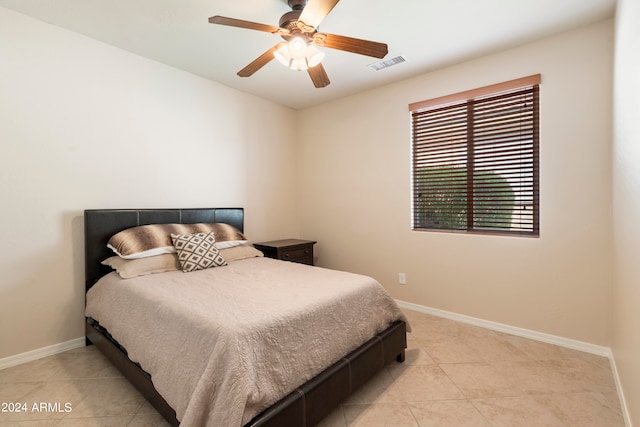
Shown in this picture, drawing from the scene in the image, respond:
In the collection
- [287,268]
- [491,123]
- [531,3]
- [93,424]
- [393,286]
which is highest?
[531,3]

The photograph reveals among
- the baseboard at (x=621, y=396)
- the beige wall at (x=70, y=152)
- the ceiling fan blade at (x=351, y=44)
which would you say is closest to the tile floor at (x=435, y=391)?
the baseboard at (x=621, y=396)

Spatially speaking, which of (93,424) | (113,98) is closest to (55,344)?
(93,424)

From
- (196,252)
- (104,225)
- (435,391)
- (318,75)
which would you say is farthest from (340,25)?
(435,391)

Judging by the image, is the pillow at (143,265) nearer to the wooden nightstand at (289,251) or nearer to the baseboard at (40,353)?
the baseboard at (40,353)

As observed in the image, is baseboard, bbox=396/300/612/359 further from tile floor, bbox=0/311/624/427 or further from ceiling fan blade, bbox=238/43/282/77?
ceiling fan blade, bbox=238/43/282/77

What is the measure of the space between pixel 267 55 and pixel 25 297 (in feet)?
8.38

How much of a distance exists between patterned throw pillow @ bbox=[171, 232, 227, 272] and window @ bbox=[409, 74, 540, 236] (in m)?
2.14

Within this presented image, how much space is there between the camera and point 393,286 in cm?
345

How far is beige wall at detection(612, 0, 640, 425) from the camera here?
4.57 ft

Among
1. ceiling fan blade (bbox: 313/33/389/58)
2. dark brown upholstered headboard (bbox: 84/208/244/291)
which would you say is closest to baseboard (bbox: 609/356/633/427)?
ceiling fan blade (bbox: 313/33/389/58)

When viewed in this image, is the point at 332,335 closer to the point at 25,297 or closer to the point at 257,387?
the point at 257,387

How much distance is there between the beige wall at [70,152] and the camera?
2.17m

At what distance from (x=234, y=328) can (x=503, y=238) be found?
8.19ft

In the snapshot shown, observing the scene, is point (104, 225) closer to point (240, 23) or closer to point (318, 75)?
point (240, 23)
